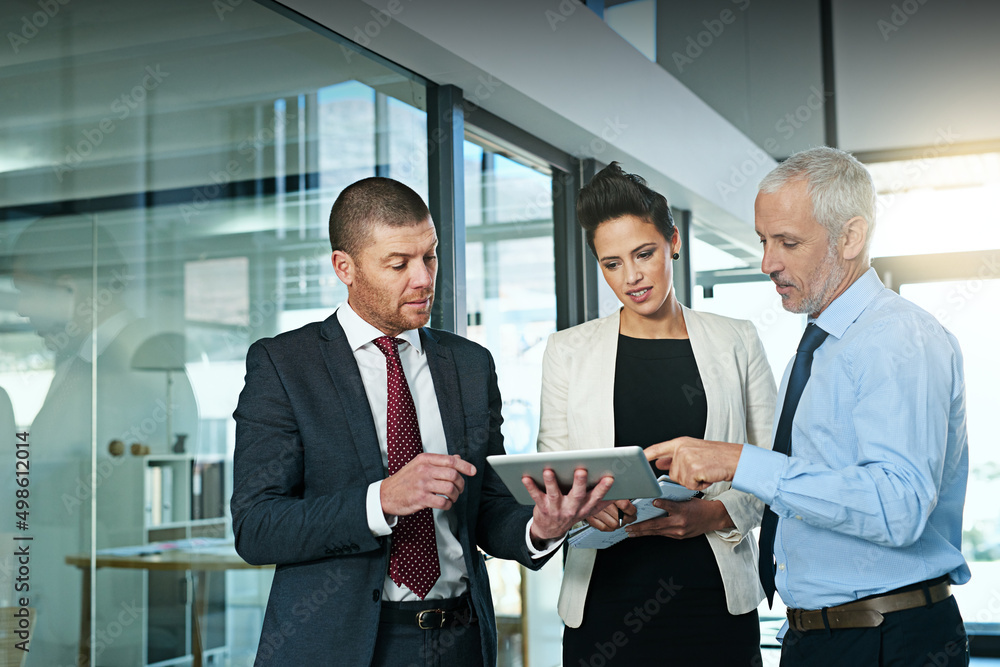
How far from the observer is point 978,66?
20.4 feet

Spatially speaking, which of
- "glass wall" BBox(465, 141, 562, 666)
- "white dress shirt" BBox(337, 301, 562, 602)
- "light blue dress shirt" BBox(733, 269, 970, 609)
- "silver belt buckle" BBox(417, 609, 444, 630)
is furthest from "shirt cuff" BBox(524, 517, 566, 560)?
"glass wall" BBox(465, 141, 562, 666)

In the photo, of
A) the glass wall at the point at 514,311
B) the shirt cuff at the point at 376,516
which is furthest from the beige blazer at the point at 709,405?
the glass wall at the point at 514,311

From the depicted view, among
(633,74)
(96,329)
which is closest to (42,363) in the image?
(96,329)

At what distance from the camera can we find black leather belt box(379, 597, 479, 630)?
1.80m

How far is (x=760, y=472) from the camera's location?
65.1 inches

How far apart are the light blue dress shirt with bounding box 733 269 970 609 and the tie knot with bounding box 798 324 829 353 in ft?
0.14

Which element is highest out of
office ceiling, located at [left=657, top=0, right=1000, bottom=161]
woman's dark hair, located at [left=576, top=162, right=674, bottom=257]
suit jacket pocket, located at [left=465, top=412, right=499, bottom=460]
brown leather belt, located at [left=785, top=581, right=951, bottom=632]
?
office ceiling, located at [left=657, top=0, right=1000, bottom=161]

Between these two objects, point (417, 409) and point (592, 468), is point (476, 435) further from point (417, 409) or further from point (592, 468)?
point (592, 468)

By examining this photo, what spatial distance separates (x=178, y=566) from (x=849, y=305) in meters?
2.58

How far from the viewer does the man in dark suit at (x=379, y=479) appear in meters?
1.74

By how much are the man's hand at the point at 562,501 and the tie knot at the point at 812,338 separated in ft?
1.65

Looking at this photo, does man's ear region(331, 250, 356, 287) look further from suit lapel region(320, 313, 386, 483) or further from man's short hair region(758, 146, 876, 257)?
man's short hair region(758, 146, 876, 257)

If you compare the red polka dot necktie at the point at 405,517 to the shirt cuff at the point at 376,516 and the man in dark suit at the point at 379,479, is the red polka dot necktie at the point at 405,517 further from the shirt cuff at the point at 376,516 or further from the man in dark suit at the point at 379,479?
the shirt cuff at the point at 376,516

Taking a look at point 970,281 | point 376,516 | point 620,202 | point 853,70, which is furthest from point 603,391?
point 853,70
